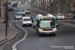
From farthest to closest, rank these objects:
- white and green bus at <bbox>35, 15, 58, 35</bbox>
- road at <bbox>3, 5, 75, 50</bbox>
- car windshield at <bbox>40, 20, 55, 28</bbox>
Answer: car windshield at <bbox>40, 20, 55, 28</bbox> < white and green bus at <bbox>35, 15, 58, 35</bbox> < road at <bbox>3, 5, 75, 50</bbox>

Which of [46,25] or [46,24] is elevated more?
[46,24]

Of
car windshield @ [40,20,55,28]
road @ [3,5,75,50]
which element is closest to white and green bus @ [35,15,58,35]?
car windshield @ [40,20,55,28]

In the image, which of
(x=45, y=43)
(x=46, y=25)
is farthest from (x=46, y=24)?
(x=45, y=43)

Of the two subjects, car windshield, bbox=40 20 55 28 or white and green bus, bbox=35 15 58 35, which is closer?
white and green bus, bbox=35 15 58 35

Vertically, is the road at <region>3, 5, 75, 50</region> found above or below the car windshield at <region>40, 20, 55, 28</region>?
below

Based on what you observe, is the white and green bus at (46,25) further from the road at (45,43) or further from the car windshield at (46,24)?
the road at (45,43)

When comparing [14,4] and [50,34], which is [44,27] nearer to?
[50,34]

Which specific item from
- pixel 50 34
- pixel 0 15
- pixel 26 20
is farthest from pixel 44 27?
pixel 0 15

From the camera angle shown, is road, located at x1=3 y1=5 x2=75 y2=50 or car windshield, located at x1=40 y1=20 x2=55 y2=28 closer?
road, located at x1=3 y1=5 x2=75 y2=50

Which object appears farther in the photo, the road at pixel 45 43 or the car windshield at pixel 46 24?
the car windshield at pixel 46 24

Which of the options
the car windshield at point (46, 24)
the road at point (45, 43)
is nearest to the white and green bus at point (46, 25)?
the car windshield at point (46, 24)

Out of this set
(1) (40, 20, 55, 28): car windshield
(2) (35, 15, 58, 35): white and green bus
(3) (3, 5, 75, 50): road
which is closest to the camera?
(3) (3, 5, 75, 50): road

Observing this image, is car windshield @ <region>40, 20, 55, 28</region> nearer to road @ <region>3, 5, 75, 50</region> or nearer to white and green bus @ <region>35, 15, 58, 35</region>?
white and green bus @ <region>35, 15, 58, 35</region>

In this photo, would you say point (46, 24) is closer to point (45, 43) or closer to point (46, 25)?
point (46, 25)
